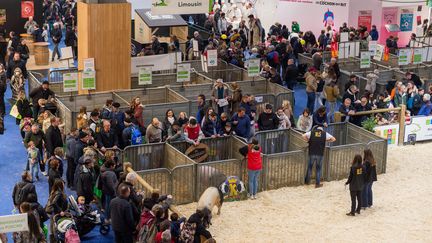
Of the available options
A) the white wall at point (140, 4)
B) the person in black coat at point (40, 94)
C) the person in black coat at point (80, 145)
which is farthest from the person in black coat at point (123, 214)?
the white wall at point (140, 4)

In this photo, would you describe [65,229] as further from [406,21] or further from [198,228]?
[406,21]

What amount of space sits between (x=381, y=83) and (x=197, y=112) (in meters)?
6.82

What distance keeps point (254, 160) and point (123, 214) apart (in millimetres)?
4071

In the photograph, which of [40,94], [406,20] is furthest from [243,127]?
[406,20]

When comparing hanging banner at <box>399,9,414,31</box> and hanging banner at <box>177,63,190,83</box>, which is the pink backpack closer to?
hanging banner at <box>177,63,190,83</box>

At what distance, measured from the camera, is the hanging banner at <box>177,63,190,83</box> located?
21969 mm

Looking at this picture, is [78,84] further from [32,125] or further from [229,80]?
[229,80]

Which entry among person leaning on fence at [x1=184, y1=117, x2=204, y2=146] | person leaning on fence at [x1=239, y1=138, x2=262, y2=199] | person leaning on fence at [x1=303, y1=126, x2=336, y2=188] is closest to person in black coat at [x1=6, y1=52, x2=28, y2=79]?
person leaning on fence at [x1=184, y1=117, x2=204, y2=146]

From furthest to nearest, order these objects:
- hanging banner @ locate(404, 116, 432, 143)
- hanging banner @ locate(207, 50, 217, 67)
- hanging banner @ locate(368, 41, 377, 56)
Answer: hanging banner @ locate(368, 41, 377, 56) → hanging banner @ locate(207, 50, 217, 67) → hanging banner @ locate(404, 116, 432, 143)

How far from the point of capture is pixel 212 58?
24.4 m

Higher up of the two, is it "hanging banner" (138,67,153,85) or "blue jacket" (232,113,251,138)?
"hanging banner" (138,67,153,85)

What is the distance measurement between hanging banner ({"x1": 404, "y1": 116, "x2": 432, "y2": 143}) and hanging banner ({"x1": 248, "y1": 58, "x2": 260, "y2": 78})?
4.88m

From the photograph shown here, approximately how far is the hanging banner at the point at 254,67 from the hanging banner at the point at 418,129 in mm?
4878

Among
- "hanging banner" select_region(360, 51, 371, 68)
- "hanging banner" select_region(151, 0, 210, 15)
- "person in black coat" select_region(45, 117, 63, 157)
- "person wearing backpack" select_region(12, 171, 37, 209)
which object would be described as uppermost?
"hanging banner" select_region(151, 0, 210, 15)
